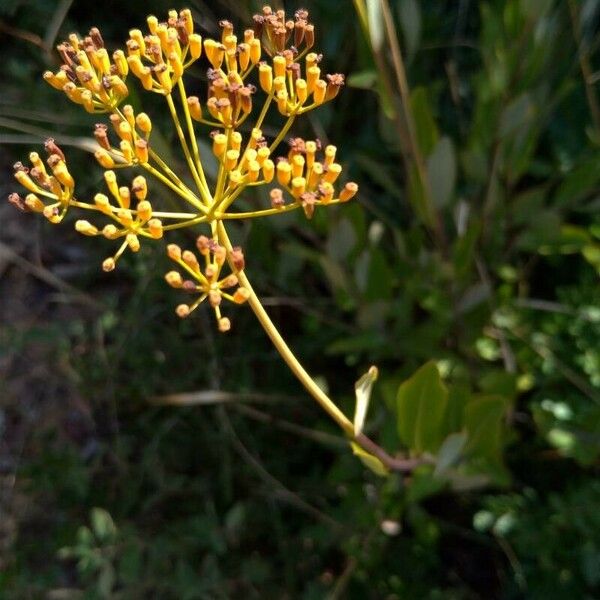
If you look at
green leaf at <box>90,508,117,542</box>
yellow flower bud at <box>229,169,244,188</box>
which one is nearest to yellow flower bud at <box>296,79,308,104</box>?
yellow flower bud at <box>229,169,244,188</box>

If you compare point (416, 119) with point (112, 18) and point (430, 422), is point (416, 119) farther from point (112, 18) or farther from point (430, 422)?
point (112, 18)

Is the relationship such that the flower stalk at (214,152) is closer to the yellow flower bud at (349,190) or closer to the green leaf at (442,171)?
the yellow flower bud at (349,190)

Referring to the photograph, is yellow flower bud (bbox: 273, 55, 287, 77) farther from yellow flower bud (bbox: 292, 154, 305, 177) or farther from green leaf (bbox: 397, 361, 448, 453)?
green leaf (bbox: 397, 361, 448, 453)

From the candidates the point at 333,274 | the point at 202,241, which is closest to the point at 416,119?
the point at 333,274

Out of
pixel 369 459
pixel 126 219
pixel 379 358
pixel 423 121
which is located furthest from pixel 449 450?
pixel 126 219

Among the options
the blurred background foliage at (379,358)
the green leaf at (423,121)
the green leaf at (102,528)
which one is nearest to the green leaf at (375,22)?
the blurred background foliage at (379,358)

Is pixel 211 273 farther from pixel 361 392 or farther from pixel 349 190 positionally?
pixel 361 392
